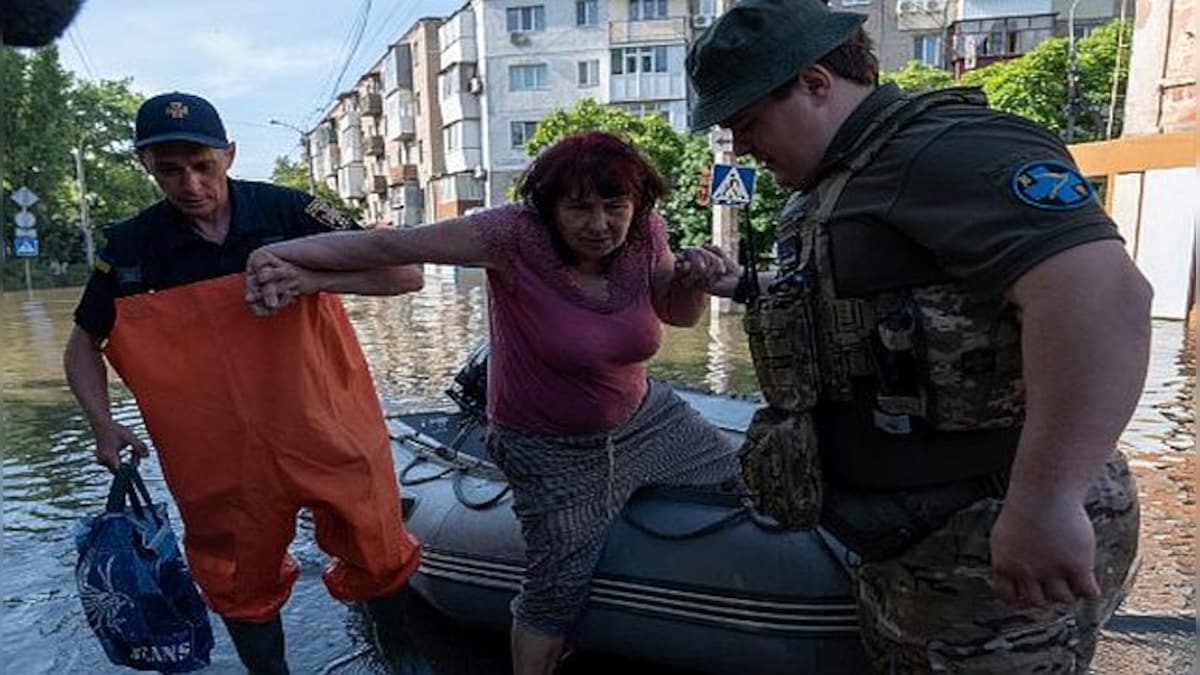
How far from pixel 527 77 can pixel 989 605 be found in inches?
1640

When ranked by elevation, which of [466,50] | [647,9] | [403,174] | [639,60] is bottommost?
[403,174]

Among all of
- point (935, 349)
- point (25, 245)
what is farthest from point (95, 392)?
point (25, 245)

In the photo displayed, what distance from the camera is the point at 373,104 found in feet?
210

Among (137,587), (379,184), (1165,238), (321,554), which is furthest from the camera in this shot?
(379,184)

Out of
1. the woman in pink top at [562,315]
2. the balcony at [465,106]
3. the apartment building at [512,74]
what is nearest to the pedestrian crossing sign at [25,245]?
the apartment building at [512,74]

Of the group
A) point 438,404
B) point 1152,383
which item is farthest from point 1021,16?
point 438,404

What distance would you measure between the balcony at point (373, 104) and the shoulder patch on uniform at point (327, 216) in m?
63.3

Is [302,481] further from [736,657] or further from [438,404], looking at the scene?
[438,404]

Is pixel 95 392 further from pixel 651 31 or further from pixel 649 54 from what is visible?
pixel 651 31

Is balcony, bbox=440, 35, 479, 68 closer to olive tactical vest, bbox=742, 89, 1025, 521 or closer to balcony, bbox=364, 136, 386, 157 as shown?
balcony, bbox=364, 136, 386, 157

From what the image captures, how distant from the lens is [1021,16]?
31.8 metres

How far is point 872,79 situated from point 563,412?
52.9 inches

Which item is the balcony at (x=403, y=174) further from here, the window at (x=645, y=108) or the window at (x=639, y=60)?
the window at (x=645, y=108)

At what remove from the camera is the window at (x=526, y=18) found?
133 ft
